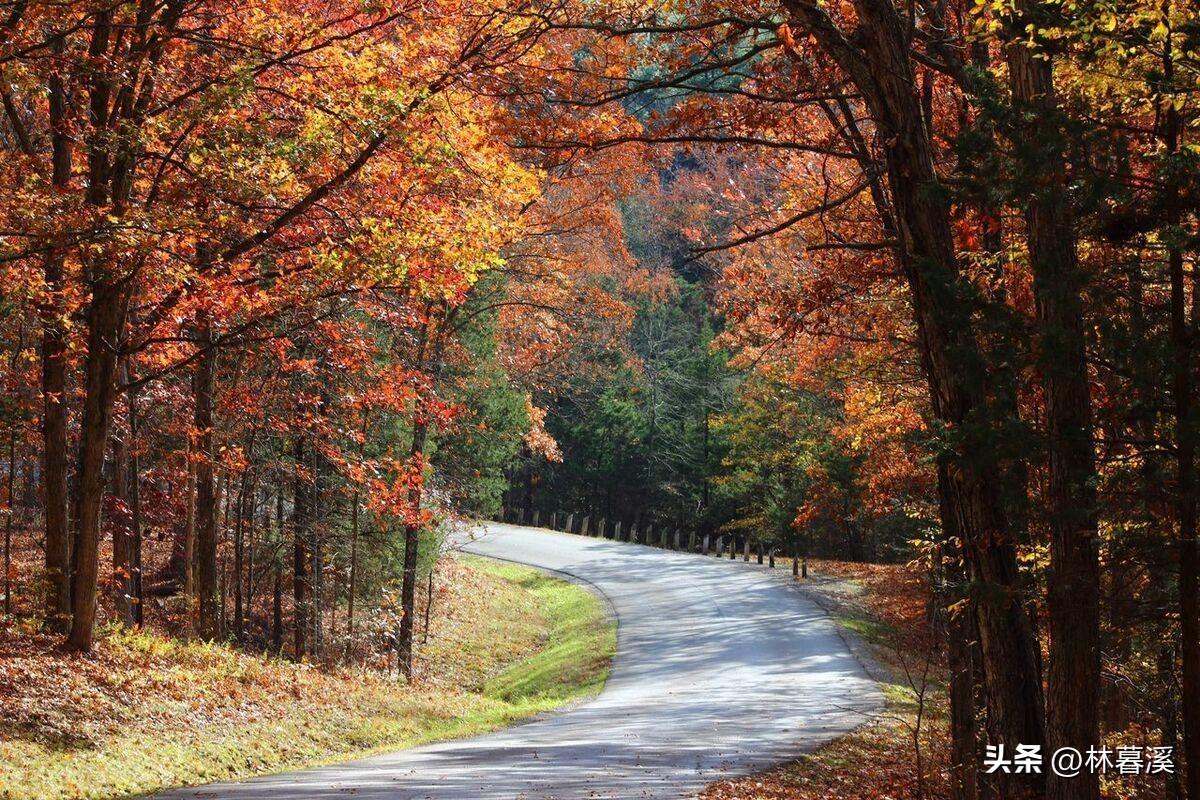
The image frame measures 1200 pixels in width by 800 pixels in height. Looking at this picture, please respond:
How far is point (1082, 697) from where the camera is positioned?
8.40 meters

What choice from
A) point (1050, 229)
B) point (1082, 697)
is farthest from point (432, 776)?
point (1050, 229)

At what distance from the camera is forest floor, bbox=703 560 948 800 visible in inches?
461

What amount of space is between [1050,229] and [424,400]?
11895 mm

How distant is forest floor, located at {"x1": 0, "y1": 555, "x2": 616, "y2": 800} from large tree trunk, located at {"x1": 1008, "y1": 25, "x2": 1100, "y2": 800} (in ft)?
26.9

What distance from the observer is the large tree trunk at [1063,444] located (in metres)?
7.98

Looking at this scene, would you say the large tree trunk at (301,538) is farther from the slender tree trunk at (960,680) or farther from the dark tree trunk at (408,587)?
the slender tree trunk at (960,680)

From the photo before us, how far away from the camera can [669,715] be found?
58.1 feet

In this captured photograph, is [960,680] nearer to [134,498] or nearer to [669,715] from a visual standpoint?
[669,715]

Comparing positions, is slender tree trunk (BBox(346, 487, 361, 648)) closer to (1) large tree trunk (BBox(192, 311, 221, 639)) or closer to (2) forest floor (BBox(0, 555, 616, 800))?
(2) forest floor (BBox(0, 555, 616, 800))

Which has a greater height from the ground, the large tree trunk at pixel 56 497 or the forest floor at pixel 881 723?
the large tree trunk at pixel 56 497

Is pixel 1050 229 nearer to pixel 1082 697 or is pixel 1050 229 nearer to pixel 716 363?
pixel 1082 697

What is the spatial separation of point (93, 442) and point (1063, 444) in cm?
1055

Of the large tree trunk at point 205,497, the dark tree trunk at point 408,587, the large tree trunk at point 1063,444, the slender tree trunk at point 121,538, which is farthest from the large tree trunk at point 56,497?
the large tree trunk at point 1063,444

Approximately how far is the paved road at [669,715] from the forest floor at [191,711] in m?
0.75
